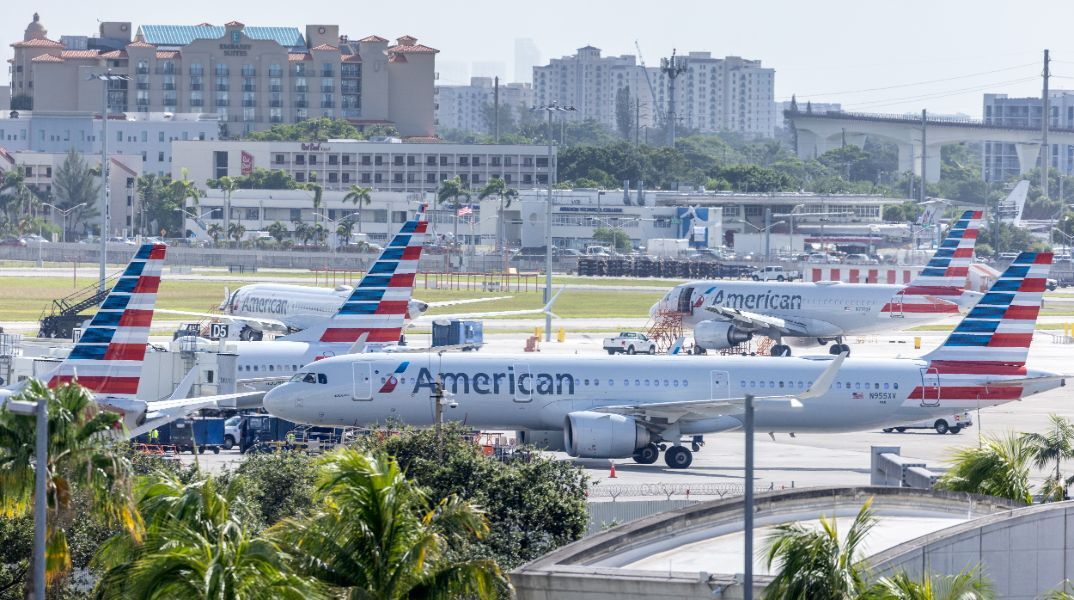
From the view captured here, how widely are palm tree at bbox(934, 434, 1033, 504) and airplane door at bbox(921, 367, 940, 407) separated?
2376cm

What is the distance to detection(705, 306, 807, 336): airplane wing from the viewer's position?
94750mm

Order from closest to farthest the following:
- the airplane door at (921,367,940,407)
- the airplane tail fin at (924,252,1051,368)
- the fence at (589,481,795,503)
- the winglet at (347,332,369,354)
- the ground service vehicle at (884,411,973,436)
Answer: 1. the fence at (589,481,795,503)
2. the airplane door at (921,367,940,407)
3. the airplane tail fin at (924,252,1051,368)
4. the winglet at (347,332,369,354)
5. the ground service vehicle at (884,411,973,436)

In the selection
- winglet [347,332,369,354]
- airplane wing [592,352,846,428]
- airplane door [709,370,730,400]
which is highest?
winglet [347,332,369,354]

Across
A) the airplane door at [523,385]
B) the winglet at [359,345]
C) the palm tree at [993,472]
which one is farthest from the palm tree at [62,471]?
the winglet at [359,345]

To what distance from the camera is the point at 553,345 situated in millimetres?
98750

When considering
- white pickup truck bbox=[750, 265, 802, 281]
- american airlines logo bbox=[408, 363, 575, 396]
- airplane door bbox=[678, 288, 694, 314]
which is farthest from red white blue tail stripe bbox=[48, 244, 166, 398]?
white pickup truck bbox=[750, 265, 802, 281]

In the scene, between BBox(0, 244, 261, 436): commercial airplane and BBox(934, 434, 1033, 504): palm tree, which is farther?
BBox(0, 244, 261, 436): commercial airplane

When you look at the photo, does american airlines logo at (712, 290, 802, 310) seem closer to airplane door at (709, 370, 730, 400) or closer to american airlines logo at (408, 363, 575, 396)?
airplane door at (709, 370, 730, 400)

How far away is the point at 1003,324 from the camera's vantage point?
6016cm

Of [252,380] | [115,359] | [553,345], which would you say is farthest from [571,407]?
[553,345]

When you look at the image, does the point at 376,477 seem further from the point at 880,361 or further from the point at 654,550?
the point at 880,361

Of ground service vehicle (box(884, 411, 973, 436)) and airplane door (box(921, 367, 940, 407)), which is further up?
airplane door (box(921, 367, 940, 407))

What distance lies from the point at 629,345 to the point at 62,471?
7142 cm

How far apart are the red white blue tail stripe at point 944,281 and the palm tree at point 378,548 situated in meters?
80.0
